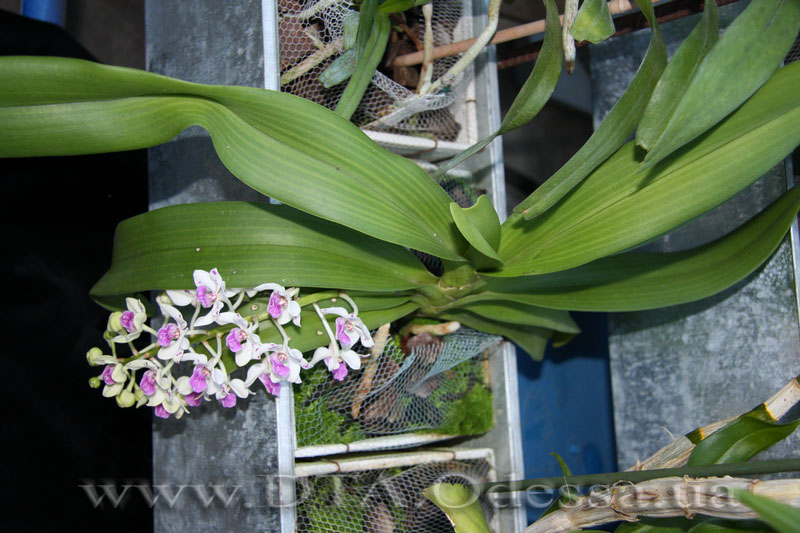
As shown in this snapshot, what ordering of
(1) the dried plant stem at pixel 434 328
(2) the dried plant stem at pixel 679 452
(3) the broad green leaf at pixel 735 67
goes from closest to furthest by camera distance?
(3) the broad green leaf at pixel 735 67
(2) the dried plant stem at pixel 679 452
(1) the dried plant stem at pixel 434 328

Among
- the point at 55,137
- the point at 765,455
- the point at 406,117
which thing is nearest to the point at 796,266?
the point at 765,455

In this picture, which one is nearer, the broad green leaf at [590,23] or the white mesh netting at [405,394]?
the broad green leaf at [590,23]

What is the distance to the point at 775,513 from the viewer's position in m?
0.50

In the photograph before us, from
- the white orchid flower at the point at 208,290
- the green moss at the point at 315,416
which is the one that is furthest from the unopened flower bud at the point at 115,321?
the green moss at the point at 315,416

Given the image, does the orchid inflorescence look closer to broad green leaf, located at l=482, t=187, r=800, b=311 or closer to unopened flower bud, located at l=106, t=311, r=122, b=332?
unopened flower bud, located at l=106, t=311, r=122, b=332

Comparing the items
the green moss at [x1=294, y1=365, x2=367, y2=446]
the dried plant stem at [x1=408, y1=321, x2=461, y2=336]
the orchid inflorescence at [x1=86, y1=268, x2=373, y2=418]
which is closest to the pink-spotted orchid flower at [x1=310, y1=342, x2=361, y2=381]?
the orchid inflorescence at [x1=86, y1=268, x2=373, y2=418]

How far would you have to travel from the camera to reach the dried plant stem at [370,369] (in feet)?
3.14

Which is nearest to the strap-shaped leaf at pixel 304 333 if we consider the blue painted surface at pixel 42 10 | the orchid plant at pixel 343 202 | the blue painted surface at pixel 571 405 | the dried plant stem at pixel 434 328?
the orchid plant at pixel 343 202

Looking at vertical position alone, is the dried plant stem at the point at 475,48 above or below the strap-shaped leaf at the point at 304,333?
above

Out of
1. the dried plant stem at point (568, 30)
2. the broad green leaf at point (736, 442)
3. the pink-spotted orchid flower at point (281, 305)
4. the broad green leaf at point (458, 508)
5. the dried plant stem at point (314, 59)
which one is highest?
the dried plant stem at point (314, 59)

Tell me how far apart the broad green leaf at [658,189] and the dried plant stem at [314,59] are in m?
0.37

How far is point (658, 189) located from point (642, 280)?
8.8 inches

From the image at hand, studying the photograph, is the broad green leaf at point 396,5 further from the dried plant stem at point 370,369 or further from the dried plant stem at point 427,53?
the dried plant stem at point 370,369

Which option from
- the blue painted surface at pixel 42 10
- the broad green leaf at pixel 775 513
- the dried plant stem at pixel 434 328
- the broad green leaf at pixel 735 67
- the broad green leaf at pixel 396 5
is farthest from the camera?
the blue painted surface at pixel 42 10
